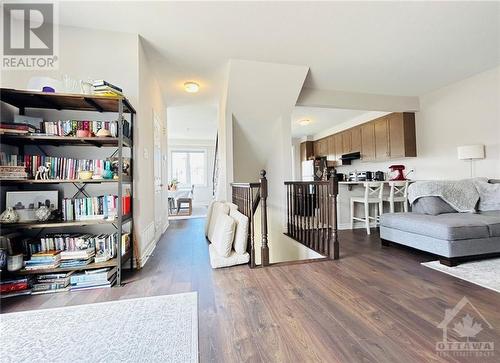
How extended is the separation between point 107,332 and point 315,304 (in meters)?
1.43

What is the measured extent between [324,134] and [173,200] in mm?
5222

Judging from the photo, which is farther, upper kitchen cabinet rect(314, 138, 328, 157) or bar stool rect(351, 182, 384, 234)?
upper kitchen cabinet rect(314, 138, 328, 157)

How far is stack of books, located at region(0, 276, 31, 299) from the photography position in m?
1.87

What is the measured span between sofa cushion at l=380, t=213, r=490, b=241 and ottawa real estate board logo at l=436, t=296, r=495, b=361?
93 centimetres

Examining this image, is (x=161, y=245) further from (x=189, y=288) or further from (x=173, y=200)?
(x=173, y=200)

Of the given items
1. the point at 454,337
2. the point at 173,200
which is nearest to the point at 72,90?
the point at 454,337

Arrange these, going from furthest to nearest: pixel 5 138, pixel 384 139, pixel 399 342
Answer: pixel 384 139
pixel 5 138
pixel 399 342

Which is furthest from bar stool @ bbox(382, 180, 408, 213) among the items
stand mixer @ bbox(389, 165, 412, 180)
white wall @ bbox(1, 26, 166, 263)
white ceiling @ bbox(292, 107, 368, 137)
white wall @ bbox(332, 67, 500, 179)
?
white wall @ bbox(1, 26, 166, 263)

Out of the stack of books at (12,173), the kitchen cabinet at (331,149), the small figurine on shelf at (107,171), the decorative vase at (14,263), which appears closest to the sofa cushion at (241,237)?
the small figurine on shelf at (107,171)

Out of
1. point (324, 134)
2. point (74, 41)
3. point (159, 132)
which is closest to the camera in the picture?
point (74, 41)

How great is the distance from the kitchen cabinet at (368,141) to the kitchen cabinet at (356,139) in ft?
0.35

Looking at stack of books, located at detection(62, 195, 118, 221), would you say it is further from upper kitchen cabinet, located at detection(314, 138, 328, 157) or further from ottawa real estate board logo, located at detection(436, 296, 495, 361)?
upper kitchen cabinet, located at detection(314, 138, 328, 157)

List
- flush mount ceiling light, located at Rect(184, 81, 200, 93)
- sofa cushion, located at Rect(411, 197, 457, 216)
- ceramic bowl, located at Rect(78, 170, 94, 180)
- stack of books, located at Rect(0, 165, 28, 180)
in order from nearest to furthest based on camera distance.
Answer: stack of books, located at Rect(0, 165, 28, 180) < ceramic bowl, located at Rect(78, 170, 94, 180) < sofa cushion, located at Rect(411, 197, 457, 216) < flush mount ceiling light, located at Rect(184, 81, 200, 93)

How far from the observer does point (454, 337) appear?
1314 mm
